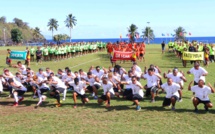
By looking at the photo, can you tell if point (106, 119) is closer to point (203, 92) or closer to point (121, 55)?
point (203, 92)

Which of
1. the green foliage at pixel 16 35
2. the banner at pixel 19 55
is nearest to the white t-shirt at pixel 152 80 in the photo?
the banner at pixel 19 55

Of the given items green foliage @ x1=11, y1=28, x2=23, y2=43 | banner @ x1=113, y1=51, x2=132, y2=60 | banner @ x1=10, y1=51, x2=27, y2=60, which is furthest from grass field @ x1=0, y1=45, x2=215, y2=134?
green foliage @ x1=11, y1=28, x2=23, y2=43

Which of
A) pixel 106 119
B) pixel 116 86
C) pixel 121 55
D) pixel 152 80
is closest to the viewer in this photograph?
pixel 106 119

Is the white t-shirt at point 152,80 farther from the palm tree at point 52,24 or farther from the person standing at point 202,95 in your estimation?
the palm tree at point 52,24

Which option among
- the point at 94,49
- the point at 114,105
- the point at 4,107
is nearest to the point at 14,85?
the point at 4,107

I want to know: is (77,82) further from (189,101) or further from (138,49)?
(138,49)

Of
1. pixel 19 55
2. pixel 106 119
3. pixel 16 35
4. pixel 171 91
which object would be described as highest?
pixel 16 35

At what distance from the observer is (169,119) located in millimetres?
9695

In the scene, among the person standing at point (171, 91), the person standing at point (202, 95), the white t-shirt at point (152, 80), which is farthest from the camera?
the white t-shirt at point (152, 80)

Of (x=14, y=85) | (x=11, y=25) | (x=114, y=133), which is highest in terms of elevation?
(x=11, y=25)

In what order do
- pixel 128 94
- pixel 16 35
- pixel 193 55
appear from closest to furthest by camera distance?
pixel 128 94 → pixel 193 55 → pixel 16 35

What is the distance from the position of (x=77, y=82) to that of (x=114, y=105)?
69.0 inches

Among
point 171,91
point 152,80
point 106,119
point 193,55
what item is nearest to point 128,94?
point 152,80

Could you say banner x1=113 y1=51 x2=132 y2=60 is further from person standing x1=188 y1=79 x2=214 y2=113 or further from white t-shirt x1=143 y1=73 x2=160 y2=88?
person standing x1=188 y1=79 x2=214 y2=113
